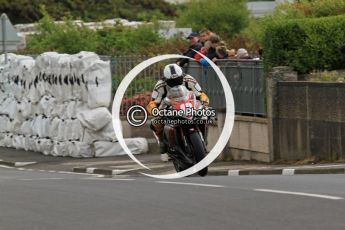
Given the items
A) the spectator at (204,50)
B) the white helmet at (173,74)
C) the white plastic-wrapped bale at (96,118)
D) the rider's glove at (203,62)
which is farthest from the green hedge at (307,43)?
the white plastic-wrapped bale at (96,118)

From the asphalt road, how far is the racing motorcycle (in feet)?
2.72

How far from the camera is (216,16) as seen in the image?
2029 inches

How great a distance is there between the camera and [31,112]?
3114 centimetres

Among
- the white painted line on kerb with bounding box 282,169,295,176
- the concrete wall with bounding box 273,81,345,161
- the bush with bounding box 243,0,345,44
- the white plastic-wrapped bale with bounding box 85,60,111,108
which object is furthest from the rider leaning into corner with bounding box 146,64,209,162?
the white plastic-wrapped bale with bounding box 85,60,111,108

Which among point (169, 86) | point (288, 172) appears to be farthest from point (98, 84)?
point (169, 86)

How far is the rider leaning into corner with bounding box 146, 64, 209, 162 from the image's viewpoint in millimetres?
17438

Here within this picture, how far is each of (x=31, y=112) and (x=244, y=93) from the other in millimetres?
8660

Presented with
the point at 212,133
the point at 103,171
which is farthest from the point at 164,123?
the point at 212,133

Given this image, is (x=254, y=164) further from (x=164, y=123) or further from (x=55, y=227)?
(x=55, y=227)

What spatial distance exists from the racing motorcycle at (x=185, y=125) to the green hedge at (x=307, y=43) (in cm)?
538

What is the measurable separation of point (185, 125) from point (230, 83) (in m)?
7.28

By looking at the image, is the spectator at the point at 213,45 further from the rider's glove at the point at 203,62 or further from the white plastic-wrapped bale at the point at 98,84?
the white plastic-wrapped bale at the point at 98,84

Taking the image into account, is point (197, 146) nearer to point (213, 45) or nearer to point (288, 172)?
point (288, 172)

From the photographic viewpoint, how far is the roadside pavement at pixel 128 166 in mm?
19625
